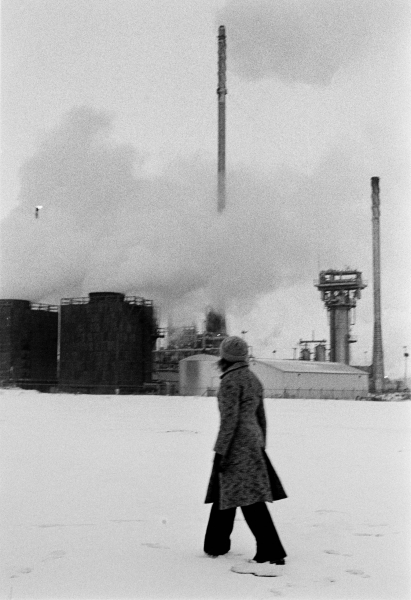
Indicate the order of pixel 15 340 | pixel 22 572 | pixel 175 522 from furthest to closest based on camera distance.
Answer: pixel 15 340, pixel 175 522, pixel 22 572

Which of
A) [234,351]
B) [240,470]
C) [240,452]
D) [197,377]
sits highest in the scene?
[234,351]

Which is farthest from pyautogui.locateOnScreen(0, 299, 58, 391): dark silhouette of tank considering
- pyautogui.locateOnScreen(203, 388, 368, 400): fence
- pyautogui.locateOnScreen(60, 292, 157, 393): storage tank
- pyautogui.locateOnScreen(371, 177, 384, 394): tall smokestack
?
pyautogui.locateOnScreen(371, 177, 384, 394): tall smokestack

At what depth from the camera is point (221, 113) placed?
49.2 meters

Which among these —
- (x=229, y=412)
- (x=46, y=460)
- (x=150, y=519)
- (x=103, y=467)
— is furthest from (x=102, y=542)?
(x=46, y=460)

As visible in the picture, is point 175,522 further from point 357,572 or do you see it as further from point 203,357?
point 203,357

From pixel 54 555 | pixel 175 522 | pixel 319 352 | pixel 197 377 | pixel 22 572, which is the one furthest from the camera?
pixel 319 352

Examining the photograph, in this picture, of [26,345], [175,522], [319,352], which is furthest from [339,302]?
[175,522]

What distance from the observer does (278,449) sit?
1099 centimetres

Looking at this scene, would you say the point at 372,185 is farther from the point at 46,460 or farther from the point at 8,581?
the point at 8,581

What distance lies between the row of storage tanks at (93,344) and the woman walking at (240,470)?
158 ft

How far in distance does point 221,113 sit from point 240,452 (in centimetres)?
4633

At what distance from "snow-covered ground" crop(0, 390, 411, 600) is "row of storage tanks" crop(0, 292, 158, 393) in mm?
42142

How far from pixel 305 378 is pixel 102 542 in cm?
4183

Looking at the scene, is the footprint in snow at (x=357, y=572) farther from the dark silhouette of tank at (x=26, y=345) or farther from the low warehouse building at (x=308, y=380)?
the dark silhouette of tank at (x=26, y=345)
